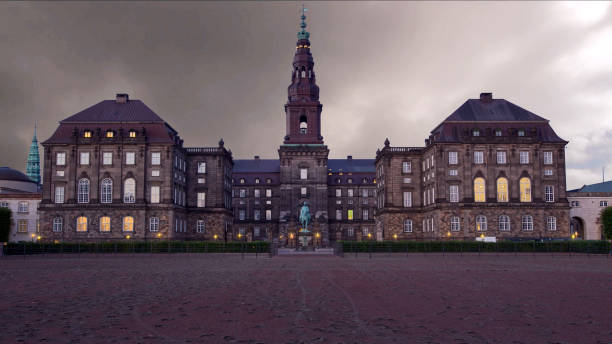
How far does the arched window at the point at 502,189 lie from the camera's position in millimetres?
81938

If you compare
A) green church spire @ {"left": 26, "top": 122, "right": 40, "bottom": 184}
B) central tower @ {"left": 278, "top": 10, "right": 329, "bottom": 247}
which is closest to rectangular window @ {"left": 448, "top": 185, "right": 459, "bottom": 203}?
central tower @ {"left": 278, "top": 10, "right": 329, "bottom": 247}

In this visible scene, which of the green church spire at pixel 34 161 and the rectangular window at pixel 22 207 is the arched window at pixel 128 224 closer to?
the rectangular window at pixel 22 207

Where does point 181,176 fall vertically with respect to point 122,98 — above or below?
below

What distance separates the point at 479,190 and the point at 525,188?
22.1ft

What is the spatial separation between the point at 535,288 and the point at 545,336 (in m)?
12.3

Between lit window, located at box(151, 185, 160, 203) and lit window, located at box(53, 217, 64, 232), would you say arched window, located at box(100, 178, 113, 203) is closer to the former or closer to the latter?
lit window, located at box(151, 185, 160, 203)

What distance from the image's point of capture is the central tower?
118250 mm

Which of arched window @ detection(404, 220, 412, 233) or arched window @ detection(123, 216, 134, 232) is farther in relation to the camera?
arched window @ detection(404, 220, 412, 233)

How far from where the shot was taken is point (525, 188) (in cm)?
8219

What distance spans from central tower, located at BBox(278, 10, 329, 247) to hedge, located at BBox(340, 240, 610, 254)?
52.4 metres

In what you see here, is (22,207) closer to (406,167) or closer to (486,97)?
(406,167)

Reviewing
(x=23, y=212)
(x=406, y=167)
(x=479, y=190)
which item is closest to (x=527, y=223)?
(x=479, y=190)

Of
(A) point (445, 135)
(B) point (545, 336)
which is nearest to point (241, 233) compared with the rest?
(A) point (445, 135)

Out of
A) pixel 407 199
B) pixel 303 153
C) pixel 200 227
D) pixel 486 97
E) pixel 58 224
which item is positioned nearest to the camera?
pixel 58 224
